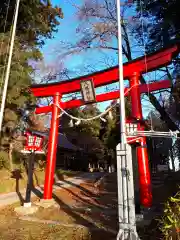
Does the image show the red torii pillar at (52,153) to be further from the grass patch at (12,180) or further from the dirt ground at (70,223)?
the grass patch at (12,180)

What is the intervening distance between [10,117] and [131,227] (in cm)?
988

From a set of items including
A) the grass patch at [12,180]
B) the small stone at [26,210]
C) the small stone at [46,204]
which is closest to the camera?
the small stone at [26,210]

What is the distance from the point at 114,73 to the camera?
10125 mm

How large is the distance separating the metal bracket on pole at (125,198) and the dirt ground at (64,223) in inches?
49.7

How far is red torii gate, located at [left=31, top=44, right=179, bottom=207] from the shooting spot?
8445 millimetres

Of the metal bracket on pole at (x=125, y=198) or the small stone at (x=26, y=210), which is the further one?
the small stone at (x=26, y=210)

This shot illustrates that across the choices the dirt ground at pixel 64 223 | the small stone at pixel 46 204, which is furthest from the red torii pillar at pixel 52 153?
the dirt ground at pixel 64 223

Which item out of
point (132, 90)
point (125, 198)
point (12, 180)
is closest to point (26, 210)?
point (125, 198)

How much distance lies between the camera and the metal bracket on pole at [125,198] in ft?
16.3

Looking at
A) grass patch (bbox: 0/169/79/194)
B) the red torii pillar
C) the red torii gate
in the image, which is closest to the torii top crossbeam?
the red torii gate

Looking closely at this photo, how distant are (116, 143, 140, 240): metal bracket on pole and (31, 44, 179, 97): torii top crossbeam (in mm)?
4752

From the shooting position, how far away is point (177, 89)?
29.9 feet

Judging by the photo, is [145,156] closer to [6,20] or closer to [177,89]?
[177,89]

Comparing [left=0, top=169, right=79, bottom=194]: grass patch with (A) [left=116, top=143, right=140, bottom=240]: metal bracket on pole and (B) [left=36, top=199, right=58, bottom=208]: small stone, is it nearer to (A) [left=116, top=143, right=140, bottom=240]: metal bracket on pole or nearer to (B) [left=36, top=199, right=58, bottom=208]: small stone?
(B) [left=36, top=199, right=58, bottom=208]: small stone
